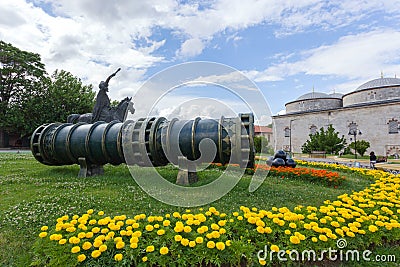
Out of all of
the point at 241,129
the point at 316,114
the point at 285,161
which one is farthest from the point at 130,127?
the point at 316,114

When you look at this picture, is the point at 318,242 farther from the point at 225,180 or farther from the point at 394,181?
the point at 394,181

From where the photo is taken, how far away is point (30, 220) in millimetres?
4629

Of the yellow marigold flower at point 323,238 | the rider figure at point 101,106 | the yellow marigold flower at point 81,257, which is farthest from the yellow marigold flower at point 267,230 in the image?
the rider figure at point 101,106

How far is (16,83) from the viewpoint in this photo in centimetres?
3366

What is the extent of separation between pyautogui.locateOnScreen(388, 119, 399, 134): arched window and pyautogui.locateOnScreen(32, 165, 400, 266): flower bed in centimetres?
3808

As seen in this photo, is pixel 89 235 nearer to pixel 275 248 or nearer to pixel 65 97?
pixel 275 248

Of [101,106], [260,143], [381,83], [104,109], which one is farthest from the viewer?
[381,83]

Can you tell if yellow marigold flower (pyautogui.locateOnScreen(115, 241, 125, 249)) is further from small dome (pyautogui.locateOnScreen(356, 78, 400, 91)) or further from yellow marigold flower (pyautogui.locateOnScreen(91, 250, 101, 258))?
small dome (pyautogui.locateOnScreen(356, 78, 400, 91))

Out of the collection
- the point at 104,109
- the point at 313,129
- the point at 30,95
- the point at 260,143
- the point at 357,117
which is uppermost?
the point at 30,95

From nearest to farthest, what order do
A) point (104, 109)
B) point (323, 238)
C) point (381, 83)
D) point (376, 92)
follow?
point (323, 238)
point (104, 109)
point (376, 92)
point (381, 83)

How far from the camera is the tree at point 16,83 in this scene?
3188 centimetres

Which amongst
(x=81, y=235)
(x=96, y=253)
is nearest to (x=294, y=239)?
(x=96, y=253)

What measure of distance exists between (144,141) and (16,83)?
35410mm

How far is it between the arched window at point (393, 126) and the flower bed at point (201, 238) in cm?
3808
